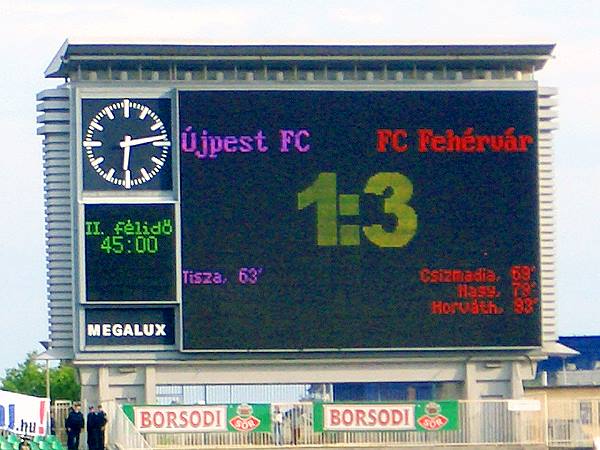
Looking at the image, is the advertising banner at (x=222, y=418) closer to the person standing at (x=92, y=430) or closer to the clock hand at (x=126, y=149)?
the person standing at (x=92, y=430)

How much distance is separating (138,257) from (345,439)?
6.66 m

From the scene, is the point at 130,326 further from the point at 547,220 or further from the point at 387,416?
the point at 547,220

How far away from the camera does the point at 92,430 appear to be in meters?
41.9

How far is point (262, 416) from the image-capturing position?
44438 millimetres

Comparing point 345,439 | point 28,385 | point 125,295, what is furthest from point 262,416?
point 28,385

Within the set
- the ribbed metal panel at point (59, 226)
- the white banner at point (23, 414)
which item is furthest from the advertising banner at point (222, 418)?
the ribbed metal panel at point (59, 226)

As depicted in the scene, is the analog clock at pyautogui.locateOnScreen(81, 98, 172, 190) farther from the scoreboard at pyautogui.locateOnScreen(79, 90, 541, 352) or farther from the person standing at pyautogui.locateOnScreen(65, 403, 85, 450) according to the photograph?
the person standing at pyautogui.locateOnScreen(65, 403, 85, 450)

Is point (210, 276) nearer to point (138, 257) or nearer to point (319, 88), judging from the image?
point (138, 257)

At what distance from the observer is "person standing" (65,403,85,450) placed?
141 feet

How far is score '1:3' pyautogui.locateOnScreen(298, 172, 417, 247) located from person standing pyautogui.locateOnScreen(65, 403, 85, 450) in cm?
616

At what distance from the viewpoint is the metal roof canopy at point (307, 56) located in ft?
140

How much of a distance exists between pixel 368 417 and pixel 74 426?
642 centimetres

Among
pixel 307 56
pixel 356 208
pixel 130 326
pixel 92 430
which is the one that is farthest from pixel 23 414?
pixel 307 56

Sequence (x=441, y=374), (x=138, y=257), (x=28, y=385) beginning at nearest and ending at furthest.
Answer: (x=138, y=257) → (x=441, y=374) → (x=28, y=385)
